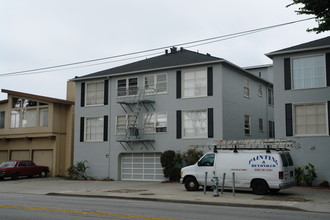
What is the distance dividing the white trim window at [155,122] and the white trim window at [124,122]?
2.88ft

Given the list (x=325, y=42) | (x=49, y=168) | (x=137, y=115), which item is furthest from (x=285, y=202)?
(x=49, y=168)

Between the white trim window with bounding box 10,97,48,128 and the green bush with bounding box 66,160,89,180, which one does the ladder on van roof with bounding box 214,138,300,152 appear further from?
the white trim window with bounding box 10,97,48,128

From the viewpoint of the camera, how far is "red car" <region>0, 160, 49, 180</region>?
31634 mm

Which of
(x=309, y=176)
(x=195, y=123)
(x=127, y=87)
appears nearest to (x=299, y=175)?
(x=309, y=176)

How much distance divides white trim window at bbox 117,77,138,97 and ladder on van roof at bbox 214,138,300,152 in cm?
1096

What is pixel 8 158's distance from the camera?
37.4m

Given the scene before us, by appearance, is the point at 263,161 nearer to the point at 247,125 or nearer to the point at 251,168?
the point at 251,168

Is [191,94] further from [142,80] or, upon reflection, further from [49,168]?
[49,168]

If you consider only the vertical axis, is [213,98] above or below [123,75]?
below

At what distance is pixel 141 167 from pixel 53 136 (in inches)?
325

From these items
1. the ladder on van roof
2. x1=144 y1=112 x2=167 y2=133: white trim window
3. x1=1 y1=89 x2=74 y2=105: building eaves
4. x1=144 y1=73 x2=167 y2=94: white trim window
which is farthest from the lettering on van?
x1=1 y1=89 x2=74 y2=105: building eaves

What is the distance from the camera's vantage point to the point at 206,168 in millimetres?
20219

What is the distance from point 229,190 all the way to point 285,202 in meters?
5.11

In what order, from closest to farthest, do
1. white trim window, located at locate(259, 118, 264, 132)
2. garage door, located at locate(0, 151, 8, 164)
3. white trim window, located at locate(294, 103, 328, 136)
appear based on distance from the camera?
white trim window, located at locate(294, 103, 328, 136) → white trim window, located at locate(259, 118, 264, 132) → garage door, located at locate(0, 151, 8, 164)
